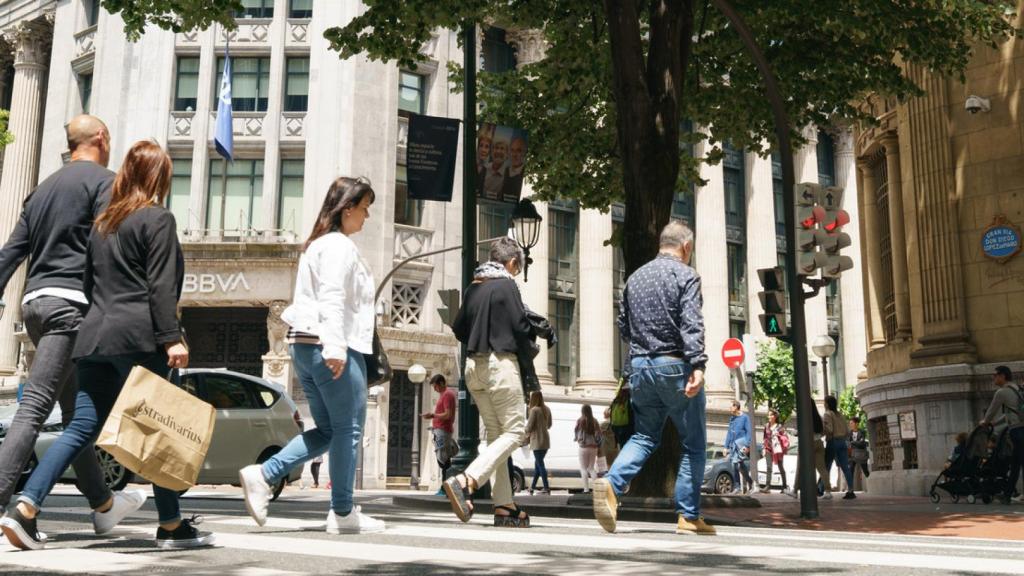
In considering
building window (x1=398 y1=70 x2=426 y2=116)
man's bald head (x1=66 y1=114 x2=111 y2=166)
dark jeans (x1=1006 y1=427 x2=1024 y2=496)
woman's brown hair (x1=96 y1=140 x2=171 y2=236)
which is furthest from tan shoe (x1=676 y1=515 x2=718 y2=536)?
building window (x1=398 y1=70 x2=426 y2=116)

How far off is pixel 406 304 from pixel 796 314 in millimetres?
25209

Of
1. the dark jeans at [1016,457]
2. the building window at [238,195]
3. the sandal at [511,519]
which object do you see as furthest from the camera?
the building window at [238,195]

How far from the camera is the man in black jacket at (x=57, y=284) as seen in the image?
551 cm

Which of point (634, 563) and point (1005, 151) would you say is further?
point (1005, 151)

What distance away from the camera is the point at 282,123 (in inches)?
1385

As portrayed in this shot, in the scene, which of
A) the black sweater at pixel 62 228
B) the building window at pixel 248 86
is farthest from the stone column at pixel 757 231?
the black sweater at pixel 62 228

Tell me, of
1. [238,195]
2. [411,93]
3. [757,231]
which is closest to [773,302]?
[238,195]

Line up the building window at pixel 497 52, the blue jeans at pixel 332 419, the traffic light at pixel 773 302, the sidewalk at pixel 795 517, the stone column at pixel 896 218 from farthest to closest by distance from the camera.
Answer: the building window at pixel 497 52 < the stone column at pixel 896 218 < the traffic light at pixel 773 302 < the sidewalk at pixel 795 517 < the blue jeans at pixel 332 419

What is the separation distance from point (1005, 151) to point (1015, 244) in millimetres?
Answer: 1695

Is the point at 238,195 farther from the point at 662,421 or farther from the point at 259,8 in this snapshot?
the point at 662,421

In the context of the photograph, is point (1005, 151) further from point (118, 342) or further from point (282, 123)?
point (282, 123)

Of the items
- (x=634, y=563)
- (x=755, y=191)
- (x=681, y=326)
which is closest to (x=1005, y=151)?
(x=681, y=326)

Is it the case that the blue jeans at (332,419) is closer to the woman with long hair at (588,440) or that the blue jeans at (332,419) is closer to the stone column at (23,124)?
the woman with long hair at (588,440)

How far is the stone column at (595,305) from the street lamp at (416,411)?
8.72 metres
